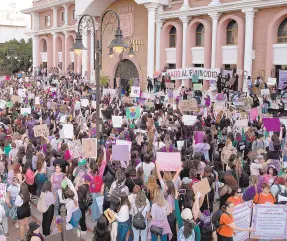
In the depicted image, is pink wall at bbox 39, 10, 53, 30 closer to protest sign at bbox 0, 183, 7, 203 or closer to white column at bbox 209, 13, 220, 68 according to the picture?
white column at bbox 209, 13, 220, 68

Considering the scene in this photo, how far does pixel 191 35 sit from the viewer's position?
93.6ft

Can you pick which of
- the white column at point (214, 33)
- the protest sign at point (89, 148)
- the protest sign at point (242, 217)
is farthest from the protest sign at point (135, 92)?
the protest sign at point (242, 217)

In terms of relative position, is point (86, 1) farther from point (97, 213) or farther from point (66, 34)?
point (97, 213)

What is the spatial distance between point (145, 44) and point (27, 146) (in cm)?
2261

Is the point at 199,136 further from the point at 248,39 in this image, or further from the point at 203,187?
the point at 248,39

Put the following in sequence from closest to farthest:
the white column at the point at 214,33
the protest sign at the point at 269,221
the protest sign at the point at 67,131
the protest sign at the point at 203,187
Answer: the protest sign at the point at 269,221 → the protest sign at the point at 203,187 → the protest sign at the point at 67,131 → the white column at the point at 214,33

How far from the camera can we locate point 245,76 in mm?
24469

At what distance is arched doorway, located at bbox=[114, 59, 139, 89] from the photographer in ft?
112

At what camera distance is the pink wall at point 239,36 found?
81.9 feet

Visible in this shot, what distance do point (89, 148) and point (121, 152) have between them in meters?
0.77

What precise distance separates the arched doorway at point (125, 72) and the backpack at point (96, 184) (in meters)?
25.2

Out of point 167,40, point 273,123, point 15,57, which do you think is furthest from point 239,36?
point 15,57

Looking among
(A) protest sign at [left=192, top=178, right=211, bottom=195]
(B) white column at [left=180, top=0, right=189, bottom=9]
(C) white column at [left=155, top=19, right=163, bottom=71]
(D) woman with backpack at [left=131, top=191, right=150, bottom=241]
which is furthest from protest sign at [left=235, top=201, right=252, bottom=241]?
(C) white column at [left=155, top=19, right=163, bottom=71]

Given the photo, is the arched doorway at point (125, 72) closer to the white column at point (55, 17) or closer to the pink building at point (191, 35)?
the pink building at point (191, 35)
